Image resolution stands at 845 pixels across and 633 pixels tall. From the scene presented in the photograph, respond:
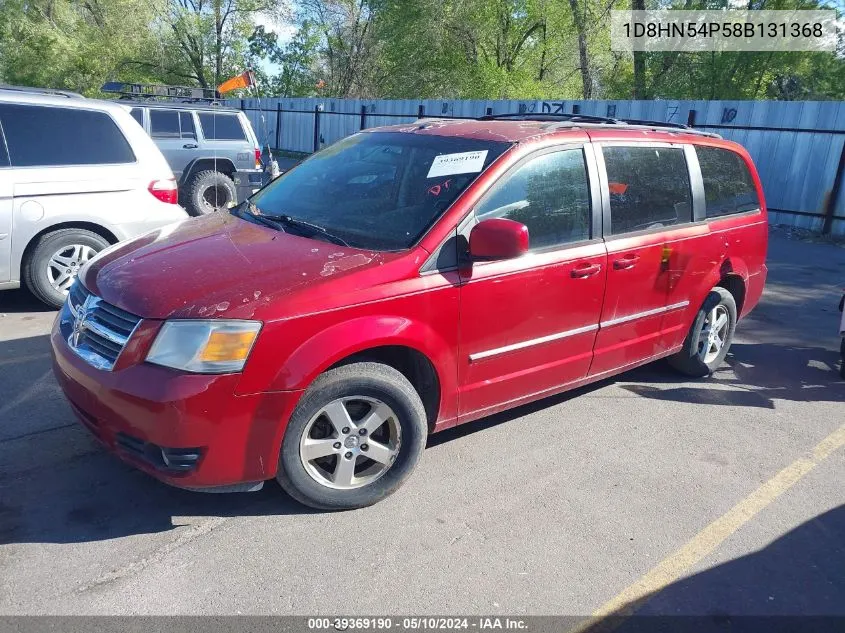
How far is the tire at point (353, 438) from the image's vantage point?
3186mm

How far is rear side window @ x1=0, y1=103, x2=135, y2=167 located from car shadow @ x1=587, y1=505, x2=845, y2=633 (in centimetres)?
563

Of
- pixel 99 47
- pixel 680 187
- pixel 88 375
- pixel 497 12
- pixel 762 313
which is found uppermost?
pixel 497 12

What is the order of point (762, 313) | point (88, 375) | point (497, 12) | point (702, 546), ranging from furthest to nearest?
point (497, 12)
point (762, 313)
point (702, 546)
point (88, 375)

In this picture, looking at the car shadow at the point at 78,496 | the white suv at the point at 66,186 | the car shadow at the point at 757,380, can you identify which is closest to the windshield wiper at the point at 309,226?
the car shadow at the point at 78,496

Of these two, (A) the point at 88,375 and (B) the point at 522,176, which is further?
(B) the point at 522,176

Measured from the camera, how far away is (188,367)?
2936mm

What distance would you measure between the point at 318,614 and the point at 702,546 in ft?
5.98

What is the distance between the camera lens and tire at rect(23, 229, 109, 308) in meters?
5.98

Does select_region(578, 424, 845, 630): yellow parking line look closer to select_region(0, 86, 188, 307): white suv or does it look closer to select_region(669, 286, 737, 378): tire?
select_region(669, 286, 737, 378): tire

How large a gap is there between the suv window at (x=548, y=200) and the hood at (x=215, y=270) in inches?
31.5

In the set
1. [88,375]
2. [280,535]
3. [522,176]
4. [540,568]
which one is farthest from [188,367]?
[522,176]

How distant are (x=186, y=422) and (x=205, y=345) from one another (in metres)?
0.32

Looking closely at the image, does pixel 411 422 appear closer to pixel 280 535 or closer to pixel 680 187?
pixel 280 535

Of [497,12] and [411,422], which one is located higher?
[497,12]
